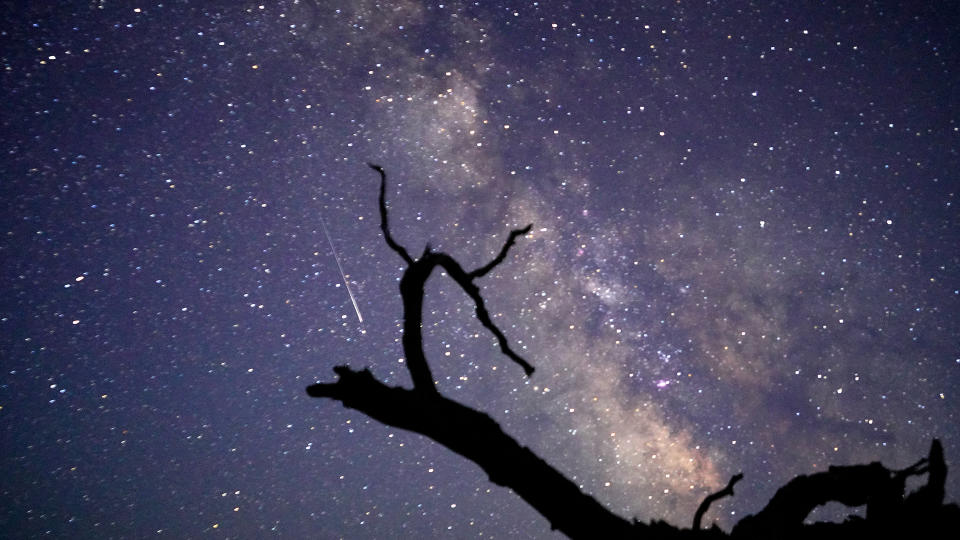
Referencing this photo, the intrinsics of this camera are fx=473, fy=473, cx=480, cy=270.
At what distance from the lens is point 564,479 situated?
2.93 meters

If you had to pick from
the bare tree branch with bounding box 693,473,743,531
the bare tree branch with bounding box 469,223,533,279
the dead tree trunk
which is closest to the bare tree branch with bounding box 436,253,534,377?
the bare tree branch with bounding box 469,223,533,279

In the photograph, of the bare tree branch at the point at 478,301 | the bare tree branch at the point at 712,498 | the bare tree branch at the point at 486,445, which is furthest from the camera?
the bare tree branch at the point at 478,301

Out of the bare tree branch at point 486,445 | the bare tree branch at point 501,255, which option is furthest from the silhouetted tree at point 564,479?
the bare tree branch at point 501,255

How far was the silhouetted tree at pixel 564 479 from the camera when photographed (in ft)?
9.38

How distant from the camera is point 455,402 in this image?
3.17 m

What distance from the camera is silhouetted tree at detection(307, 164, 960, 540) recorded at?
286 centimetres

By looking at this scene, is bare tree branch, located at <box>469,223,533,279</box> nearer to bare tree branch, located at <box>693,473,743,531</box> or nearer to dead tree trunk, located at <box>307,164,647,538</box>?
dead tree trunk, located at <box>307,164,647,538</box>

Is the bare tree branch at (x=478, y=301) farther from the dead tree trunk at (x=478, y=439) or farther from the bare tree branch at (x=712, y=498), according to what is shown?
the bare tree branch at (x=712, y=498)

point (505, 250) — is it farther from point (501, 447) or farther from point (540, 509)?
point (540, 509)

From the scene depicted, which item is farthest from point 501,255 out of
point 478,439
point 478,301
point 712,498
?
point 712,498

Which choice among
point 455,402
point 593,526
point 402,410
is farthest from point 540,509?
point 402,410

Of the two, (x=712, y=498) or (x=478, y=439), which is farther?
(x=712, y=498)

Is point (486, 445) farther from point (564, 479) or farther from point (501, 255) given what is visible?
point (501, 255)

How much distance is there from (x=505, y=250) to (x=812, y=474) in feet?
9.62
